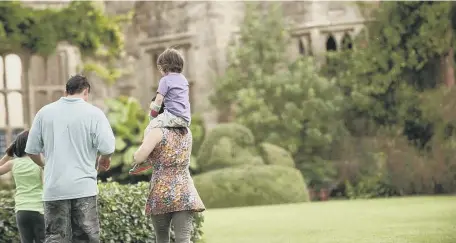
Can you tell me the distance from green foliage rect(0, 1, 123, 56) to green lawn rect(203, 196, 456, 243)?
5.33m

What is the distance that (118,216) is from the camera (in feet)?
34.3

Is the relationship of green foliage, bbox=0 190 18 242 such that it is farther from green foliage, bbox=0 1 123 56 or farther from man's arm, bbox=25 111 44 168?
green foliage, bbox=0 1 123 56

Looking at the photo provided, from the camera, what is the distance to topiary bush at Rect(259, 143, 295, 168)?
21.5 meters

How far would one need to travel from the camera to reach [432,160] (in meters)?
21.2

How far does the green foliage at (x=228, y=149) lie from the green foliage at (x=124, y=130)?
5.28 ft

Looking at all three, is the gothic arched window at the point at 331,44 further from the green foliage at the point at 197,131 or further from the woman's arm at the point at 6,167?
the woman's arm at the point at 6,167

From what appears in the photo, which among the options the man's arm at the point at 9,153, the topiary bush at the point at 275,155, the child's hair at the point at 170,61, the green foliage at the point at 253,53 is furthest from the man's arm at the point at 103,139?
the green foliage at the point at 253,53

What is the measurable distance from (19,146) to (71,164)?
1.43m

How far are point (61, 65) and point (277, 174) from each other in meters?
5.74

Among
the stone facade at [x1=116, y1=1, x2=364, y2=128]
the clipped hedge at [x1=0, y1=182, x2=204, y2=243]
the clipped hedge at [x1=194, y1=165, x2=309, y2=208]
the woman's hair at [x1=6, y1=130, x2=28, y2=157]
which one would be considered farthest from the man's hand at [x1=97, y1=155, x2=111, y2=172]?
the stone facade at [x1=116, y1=1, x2=364, y2=128]

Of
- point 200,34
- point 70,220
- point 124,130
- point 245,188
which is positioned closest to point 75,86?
point 70,220

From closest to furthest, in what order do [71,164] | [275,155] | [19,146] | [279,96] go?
[71,164], [19,146], [275,155], [279,96]

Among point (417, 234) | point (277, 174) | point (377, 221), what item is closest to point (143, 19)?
point (277, 174)

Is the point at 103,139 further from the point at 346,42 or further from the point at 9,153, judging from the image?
the point at 346,42
